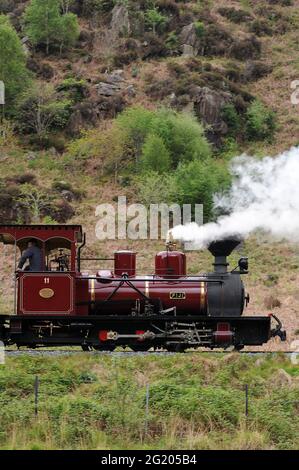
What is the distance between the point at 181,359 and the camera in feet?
53.8

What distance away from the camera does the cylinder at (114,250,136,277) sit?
18.5m

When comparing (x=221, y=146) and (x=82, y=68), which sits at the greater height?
(x=82, y=68)

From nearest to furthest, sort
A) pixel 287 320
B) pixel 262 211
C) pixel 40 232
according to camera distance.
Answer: pixel 40 232
pixel 262 211
pixel 287 320

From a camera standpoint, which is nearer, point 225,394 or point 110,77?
point 225,394

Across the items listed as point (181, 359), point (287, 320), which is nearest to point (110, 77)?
point (287, 320)

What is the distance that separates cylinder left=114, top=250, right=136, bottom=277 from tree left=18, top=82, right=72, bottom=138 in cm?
3574

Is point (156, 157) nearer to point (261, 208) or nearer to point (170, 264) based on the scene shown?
point (261, 208)

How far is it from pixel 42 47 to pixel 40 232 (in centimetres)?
5152

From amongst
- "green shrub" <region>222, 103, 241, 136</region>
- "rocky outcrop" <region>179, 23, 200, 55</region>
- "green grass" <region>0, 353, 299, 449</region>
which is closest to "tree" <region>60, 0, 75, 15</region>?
"rocky outcrop" <region>179, 23, 200, 55</region>

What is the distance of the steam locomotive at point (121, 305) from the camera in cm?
1759

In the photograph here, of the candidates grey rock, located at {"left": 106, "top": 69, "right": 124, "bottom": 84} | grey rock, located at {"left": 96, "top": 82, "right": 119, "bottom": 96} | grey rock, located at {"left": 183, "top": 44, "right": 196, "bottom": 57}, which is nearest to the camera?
grey rock, located at {"left": 96, "top": 82, "right": 119, "bottom": 96}

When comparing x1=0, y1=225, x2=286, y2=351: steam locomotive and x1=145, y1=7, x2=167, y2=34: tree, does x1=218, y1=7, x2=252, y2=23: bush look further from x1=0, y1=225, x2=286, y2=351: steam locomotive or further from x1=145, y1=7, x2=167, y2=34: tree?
x1=0, y1=225, x2=286, y2=351: steam locomotive

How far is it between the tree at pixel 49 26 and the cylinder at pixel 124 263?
49884 millimetres
